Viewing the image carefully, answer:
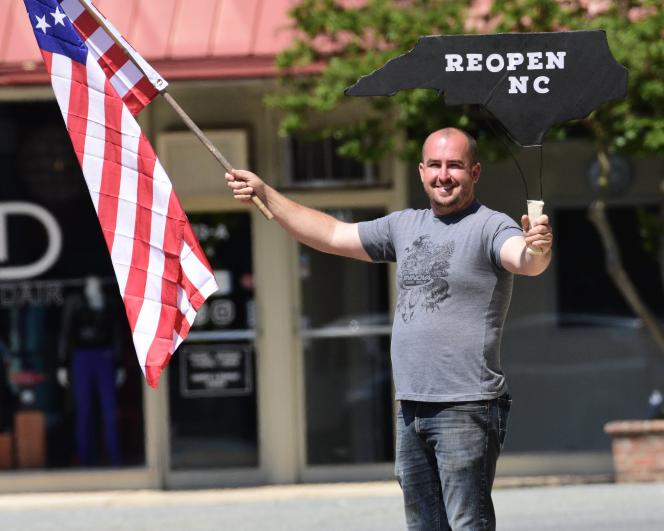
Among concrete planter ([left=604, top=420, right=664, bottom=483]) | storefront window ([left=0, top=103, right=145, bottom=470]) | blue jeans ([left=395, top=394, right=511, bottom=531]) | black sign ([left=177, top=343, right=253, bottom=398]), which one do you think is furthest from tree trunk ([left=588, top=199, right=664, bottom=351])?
blue jeans ([left=395, top=394, right=511, bottom=531])

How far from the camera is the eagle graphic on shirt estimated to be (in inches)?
181

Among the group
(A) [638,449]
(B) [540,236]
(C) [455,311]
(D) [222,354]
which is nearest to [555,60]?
(B) [540,236]

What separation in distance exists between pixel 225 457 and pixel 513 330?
2482mm

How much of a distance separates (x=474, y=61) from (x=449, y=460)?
4.73 ft

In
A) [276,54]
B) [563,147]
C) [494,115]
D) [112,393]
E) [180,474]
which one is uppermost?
[276,54]

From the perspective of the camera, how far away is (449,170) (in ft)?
15.2

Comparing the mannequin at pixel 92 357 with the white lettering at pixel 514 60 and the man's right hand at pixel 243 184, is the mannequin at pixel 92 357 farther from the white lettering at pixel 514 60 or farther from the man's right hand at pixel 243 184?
the white lettering at pixel 514 60

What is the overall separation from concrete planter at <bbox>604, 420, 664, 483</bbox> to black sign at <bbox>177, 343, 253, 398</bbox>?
2.83 m

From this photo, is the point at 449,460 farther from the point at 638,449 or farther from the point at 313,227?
the point at 638,449

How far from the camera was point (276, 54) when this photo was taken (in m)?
9.48

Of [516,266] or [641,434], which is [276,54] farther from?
[516,266]

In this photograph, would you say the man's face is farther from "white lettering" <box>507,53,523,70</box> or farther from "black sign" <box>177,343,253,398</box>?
"black sign" <box>177,343,253,398</box>

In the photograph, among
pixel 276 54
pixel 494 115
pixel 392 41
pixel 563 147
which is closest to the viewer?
pixel 494 115

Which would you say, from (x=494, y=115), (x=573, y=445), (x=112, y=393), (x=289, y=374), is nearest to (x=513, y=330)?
(x=573, y=445)
